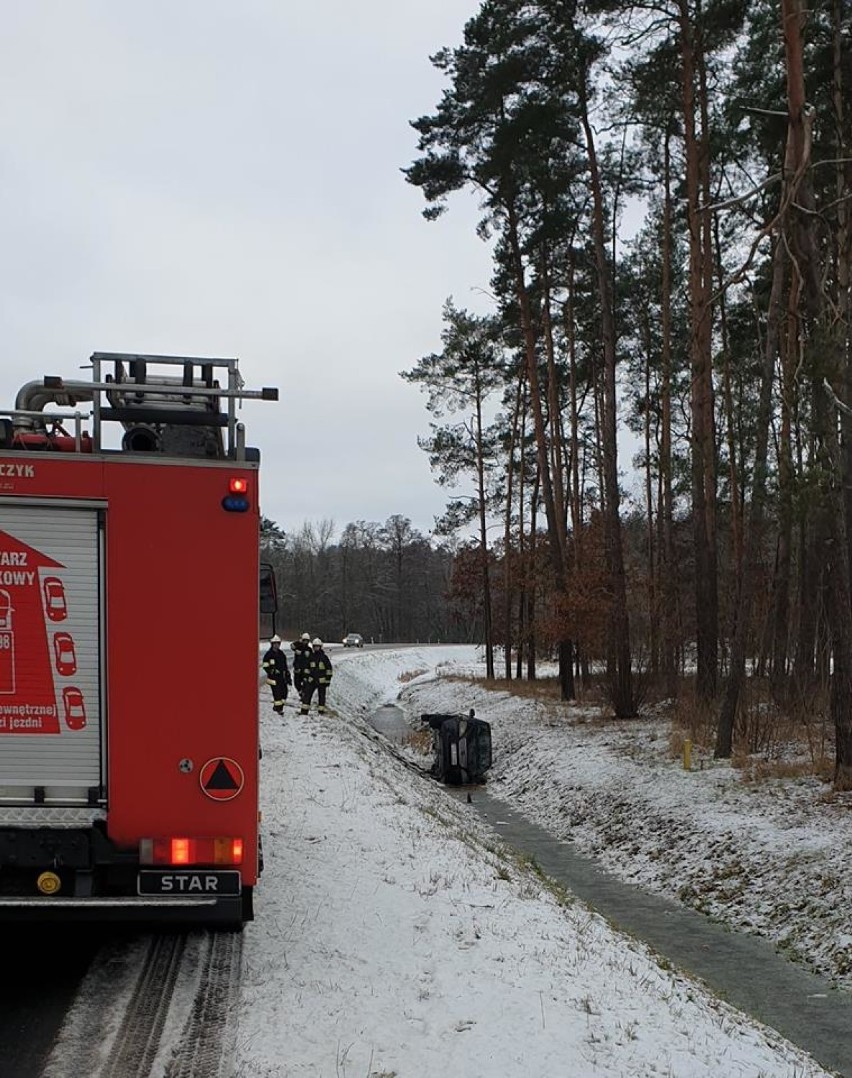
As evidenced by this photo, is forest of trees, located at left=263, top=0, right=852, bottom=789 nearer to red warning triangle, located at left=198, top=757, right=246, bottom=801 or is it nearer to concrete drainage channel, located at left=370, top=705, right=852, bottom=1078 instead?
concrete drainage channel, located at left=370, top=705, right=852, bottom=1078

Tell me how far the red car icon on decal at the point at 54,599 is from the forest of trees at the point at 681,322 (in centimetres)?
951

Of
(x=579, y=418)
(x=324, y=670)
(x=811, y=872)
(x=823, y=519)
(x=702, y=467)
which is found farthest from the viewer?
(x=579, y=418)

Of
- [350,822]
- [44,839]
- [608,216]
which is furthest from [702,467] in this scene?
[44,839]

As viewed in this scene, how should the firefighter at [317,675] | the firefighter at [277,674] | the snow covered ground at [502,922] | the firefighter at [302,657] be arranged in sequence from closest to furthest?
the snow covered ground at [502,922], the firefighter at [277,674], the firefighter at [317,675], the firefighter at [302,657]

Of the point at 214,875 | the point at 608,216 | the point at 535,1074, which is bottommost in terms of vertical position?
the point at 535,1074

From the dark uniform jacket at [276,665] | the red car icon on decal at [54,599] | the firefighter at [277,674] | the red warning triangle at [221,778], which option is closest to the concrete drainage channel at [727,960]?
the red warning triangle at [221,778]

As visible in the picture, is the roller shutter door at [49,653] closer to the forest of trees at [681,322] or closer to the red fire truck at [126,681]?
the red fire truck at [126,681]

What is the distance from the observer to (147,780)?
584 centimetres

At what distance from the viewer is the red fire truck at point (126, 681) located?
18.8 feet

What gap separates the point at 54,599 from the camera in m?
5.81

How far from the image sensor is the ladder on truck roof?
5.99 m

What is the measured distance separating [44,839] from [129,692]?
91 cm

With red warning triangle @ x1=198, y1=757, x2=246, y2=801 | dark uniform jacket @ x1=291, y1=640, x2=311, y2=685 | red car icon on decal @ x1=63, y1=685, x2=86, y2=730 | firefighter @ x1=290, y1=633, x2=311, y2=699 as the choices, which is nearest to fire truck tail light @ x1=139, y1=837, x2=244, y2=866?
red warning triangle @ x1=198, y1=757, x2=246, y2=801

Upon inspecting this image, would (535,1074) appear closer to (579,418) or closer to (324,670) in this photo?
(324,670)
